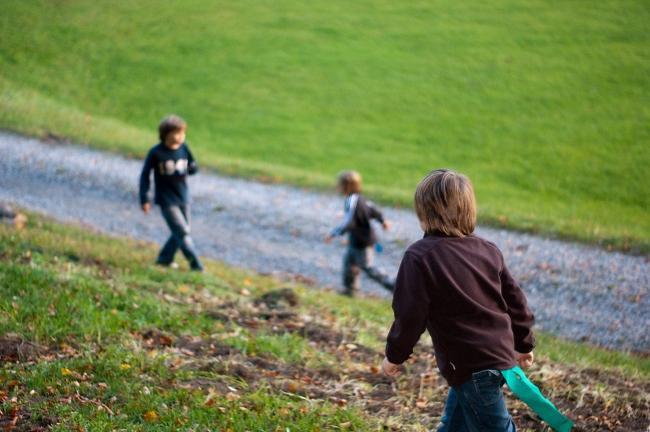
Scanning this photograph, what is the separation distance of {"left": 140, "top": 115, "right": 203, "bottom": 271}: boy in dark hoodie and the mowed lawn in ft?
21.5

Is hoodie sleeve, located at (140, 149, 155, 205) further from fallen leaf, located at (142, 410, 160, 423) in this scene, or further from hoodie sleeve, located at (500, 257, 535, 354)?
hoodie sleeve, located at (500, 257, 535, 354)

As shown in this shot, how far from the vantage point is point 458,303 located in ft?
12.2

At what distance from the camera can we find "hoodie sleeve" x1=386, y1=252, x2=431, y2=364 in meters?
3.71

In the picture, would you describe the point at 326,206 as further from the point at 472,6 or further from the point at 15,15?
the point at 15,15

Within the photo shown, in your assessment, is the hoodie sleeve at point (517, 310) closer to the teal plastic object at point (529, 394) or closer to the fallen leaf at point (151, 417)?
the teal plastic object at point (529, 394)

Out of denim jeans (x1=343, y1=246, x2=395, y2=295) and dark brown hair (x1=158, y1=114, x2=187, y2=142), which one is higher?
dark brown hair (x1=158, y1=114, x2=187, y2=142)

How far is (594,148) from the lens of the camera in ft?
57.5

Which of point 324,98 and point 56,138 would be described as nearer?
point 56,138

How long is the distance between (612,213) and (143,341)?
10882 millimetres

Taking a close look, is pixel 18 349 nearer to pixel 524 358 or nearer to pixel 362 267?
pixel 524 358

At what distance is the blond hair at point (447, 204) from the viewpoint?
12.5ft

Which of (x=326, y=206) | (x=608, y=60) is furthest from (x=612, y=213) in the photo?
(x=608, y=60)

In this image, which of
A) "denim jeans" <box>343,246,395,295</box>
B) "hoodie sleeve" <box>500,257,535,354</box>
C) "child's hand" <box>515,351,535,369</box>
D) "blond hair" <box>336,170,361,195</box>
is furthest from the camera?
"denim jeans" <box>343,246,395,295</box>

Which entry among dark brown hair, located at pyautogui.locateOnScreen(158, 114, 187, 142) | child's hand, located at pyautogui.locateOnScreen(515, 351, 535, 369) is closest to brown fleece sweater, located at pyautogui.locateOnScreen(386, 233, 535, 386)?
child's hand, located at pyautogui.locateOnScreen(515, 351, 535, 369)
